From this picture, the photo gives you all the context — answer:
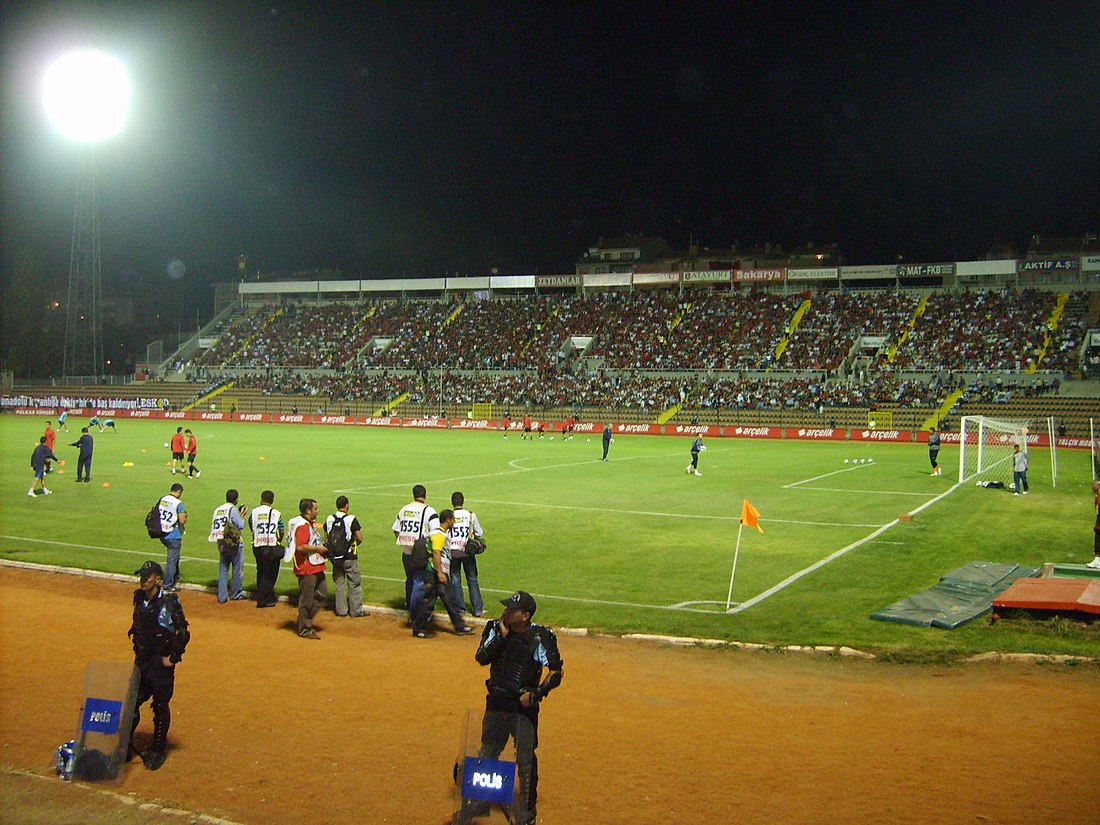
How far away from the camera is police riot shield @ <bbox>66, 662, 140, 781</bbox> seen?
777cm

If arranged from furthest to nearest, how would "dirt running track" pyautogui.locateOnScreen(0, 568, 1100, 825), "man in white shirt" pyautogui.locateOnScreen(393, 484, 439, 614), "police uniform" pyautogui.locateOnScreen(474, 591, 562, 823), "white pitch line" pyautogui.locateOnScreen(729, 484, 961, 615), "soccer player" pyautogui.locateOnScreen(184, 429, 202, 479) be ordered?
"soccer player" pyautogui.locateOnScreen(184, 429, 202, 479), "white pitch line" pyautogui.locateOnScreen(729, 484, 961, 615), "man in white shirt" pyautogui.locateOnScreen(393, 484, 439, 614), "dirt running track" pyautogui.locateOnScreen(0, 568, 1100, 825), "police uniform" pyautogui.locateOnScreen(474, 591, 562, 823)

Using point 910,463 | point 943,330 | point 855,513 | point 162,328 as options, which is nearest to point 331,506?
point 855,513

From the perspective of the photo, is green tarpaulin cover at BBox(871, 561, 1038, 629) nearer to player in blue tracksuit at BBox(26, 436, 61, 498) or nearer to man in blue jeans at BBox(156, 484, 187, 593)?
man in blue jeans at BBox(156, 484, 187, 593)

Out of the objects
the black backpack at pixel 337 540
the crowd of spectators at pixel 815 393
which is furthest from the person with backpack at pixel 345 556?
the crowd of spectators at pixel 815 393

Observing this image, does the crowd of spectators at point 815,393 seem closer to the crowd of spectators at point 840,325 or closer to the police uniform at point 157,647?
the crowd of spectators at point 840,325

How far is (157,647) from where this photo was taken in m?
8.14

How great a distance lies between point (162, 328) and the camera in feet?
373

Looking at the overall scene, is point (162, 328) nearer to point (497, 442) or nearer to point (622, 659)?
point (497, 442)

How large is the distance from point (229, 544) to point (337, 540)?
2.43 metres

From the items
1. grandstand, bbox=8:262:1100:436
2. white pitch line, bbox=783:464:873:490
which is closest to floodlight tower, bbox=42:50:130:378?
grandstand, bbox=8:262:1100:436

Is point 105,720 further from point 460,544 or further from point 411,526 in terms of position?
point 460,544

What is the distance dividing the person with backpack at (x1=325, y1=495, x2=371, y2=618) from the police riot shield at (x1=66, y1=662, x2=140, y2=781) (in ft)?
17.5

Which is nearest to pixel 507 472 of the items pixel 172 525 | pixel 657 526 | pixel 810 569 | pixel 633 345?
pixel 657 526

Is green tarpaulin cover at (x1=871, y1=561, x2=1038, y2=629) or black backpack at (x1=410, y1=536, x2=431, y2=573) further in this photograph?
green tarpaulin cover at (x1=871, y1=561, x2=1038, y2=629)
